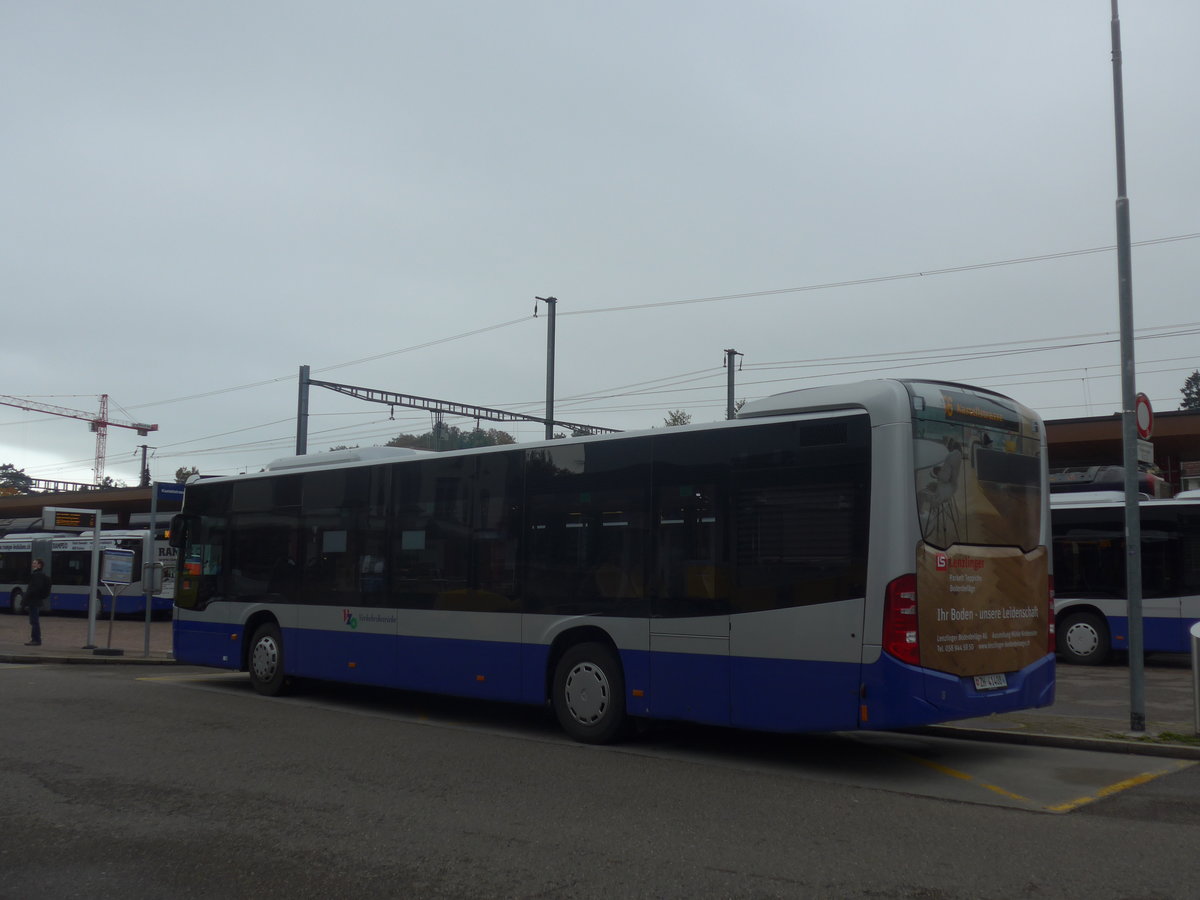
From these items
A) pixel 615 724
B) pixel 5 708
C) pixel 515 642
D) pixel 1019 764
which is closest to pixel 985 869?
pixel 1019 764

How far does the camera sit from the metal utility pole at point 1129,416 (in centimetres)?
1096

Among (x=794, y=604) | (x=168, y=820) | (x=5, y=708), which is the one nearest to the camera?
(x=168, y=820)

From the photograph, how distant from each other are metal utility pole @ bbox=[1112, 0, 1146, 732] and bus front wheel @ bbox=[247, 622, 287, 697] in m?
10.1

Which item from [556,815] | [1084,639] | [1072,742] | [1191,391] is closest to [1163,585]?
[1084,639]

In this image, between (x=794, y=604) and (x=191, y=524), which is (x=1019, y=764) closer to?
(x=794, y=604)

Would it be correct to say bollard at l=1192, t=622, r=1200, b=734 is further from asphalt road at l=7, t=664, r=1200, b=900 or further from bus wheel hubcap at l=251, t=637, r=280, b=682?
bus wheel hubcap at l=251, t=637, r=280, b=682

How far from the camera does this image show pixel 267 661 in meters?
14.5

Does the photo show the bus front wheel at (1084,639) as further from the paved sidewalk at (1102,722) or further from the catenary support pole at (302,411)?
the catenary support pole at (302,411)

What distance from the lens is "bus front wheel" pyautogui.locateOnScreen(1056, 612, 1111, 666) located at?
1895 centimetres

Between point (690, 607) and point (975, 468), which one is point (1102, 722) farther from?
point (690, 607)

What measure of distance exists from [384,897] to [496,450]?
6.83m

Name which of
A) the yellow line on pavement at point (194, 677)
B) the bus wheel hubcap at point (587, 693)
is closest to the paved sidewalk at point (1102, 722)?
the bus wheel hubcap at point (587, 693)

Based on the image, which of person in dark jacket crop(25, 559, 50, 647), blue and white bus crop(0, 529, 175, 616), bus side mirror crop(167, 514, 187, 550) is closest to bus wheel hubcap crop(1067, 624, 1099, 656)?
bus side mirror crop(167, 514, 187, 550)

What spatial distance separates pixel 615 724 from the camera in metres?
10.4
